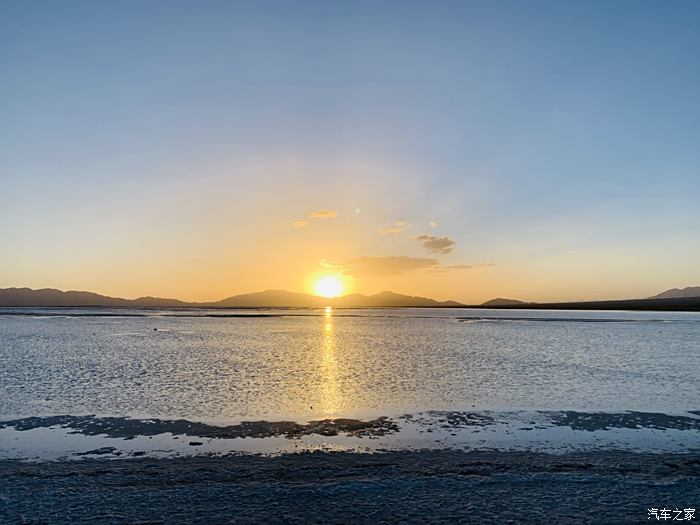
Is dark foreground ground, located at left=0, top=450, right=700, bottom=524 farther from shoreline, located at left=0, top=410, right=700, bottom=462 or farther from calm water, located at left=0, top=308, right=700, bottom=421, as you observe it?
calm water, located at left=0, top=308, right=700, bottom=421

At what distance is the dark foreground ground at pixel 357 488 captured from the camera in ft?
33.1

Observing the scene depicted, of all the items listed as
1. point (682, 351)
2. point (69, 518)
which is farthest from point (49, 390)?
point (682, 351)

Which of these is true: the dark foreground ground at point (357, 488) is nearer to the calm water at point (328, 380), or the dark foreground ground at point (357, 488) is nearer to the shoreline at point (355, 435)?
the shoreline at point (355, 435)

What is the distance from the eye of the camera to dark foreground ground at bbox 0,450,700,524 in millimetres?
10086

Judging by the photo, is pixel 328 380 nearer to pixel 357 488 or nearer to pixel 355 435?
pixel 355 435

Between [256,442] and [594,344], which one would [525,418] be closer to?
[256,442]

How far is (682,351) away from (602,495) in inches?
1577

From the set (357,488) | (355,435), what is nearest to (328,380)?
(355,435)

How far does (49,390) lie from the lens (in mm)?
24484

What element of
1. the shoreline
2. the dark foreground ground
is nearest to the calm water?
the shoreline

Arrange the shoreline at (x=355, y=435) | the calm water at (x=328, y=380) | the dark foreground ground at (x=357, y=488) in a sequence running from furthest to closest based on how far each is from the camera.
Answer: the calm water at (x=328, y=380) → the shoreline at (x=355, y=435) → the dark foreground ground at (x=357, y=488)

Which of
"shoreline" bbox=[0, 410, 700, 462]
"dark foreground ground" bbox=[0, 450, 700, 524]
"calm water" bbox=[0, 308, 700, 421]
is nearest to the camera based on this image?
"dark foreground ground" bbox=[0, 450, 700, 524]

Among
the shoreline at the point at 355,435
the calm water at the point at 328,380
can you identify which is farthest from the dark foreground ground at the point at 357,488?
the calm water at the point at 328,380

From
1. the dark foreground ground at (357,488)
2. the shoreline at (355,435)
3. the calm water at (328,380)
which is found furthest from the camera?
the calm water at (328,380)
